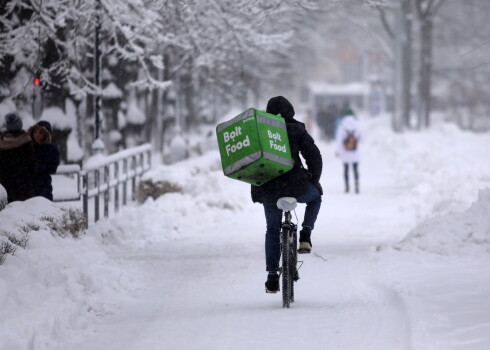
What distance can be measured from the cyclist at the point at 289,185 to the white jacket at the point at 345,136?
1231cm

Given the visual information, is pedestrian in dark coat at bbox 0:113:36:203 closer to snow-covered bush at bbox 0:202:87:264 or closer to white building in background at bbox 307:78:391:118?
snow-covered bush at bbox 0:202:87:264

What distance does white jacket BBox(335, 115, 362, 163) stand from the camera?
20.7 metres

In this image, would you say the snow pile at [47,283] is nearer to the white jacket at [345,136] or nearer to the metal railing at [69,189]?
the metal railing at [69,189]

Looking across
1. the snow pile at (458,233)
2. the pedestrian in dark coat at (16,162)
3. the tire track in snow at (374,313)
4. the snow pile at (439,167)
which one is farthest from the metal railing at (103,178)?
the snow pile at (439,167)

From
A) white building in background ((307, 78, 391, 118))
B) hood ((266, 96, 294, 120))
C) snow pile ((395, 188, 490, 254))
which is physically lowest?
snow pile ((395, 188, 490, 254))

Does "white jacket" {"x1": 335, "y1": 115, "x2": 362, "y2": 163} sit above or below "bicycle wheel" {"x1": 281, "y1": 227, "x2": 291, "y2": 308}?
above

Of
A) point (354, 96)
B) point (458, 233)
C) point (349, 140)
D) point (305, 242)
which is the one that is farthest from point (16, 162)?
point (354, 96)

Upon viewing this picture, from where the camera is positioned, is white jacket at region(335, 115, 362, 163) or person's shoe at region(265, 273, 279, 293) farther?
white jacket at region(335, 115, 362, 163)

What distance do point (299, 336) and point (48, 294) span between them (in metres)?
2.19

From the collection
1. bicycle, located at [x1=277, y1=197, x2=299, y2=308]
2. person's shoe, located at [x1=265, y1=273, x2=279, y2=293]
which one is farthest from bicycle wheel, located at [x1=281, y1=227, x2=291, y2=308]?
person's shoe, located at [x1=265, y1=273, x2=279, y2=293]

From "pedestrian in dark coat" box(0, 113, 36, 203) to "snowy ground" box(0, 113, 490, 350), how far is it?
3.50 ft

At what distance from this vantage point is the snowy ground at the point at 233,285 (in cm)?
714

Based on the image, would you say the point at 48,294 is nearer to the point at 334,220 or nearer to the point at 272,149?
the point at 272,149

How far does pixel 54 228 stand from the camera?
1016 cm
